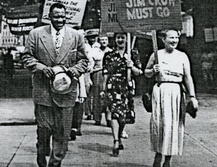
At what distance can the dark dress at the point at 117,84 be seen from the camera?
959 centimetres

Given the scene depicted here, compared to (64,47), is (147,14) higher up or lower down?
higher up

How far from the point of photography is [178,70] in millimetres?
7734

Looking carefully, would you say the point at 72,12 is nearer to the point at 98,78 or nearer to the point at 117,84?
the point at 117,84

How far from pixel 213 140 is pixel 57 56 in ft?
A: 15.8

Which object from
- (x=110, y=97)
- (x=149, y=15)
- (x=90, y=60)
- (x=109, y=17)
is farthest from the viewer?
(x=90, y=60)

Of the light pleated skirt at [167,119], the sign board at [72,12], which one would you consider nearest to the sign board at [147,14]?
the light pleated skirt at [167,119]

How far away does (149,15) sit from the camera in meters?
8.48

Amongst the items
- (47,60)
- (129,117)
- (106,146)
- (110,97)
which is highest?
(47,60)

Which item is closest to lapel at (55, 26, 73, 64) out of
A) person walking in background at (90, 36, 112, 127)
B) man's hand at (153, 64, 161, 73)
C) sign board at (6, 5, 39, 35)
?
man's hand at (153, 64, 161, 73)

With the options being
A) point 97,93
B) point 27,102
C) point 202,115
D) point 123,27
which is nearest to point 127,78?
point 123,27

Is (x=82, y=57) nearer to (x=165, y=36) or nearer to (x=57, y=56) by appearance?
(x=57, y=56)

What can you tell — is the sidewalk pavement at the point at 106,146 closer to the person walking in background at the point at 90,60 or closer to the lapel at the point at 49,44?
the person walking in background at the point at 90,60

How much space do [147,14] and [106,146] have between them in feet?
9.24

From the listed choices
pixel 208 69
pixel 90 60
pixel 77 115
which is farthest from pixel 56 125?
pixel 208 69
